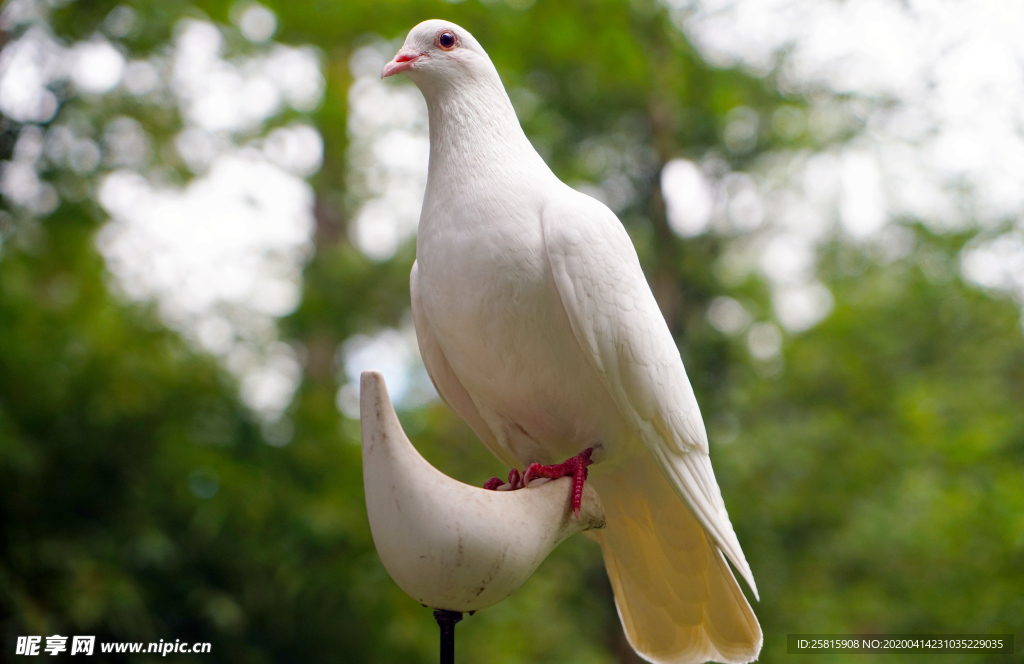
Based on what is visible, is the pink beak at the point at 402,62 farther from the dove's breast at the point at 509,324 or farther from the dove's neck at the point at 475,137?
the dove's breast at the point at 509,324

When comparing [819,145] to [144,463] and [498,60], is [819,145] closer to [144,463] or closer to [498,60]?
[498,60]

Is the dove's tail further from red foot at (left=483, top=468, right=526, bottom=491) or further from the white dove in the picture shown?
red foot at (left=483, top=468, right=526, bottom=491)

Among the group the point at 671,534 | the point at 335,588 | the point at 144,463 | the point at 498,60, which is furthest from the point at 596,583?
the point at 671,534

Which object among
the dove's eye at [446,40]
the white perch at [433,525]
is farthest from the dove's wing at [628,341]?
the dove's eye at [446,40]

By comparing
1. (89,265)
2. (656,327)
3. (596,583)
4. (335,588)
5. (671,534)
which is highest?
(656,327)

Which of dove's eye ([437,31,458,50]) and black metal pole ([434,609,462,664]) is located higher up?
dove's eye ([437,31,458,50])

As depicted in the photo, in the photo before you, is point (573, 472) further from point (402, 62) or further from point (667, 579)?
point (402, 62)

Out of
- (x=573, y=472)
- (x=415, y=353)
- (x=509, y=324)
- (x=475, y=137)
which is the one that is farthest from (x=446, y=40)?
(x=415, y=353)

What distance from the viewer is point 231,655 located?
4.55m

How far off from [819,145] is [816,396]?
2749 millimetres

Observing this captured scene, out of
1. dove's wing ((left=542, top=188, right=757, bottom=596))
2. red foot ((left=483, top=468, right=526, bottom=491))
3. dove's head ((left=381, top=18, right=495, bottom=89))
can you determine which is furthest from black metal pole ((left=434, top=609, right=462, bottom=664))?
dove's head ((left=381, top=18, right=495, bottom=89))

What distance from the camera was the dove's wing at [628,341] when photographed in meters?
1.73

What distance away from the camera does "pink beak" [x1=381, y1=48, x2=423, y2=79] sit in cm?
189

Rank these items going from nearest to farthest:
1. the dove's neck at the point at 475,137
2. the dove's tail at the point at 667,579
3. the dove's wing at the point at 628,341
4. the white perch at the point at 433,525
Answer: the white perch at the point at 433,525 → the dove's wing at the point at 628,341 → the dove's neck at the point at 475,137 → the dove's tail at the point at 667,579
